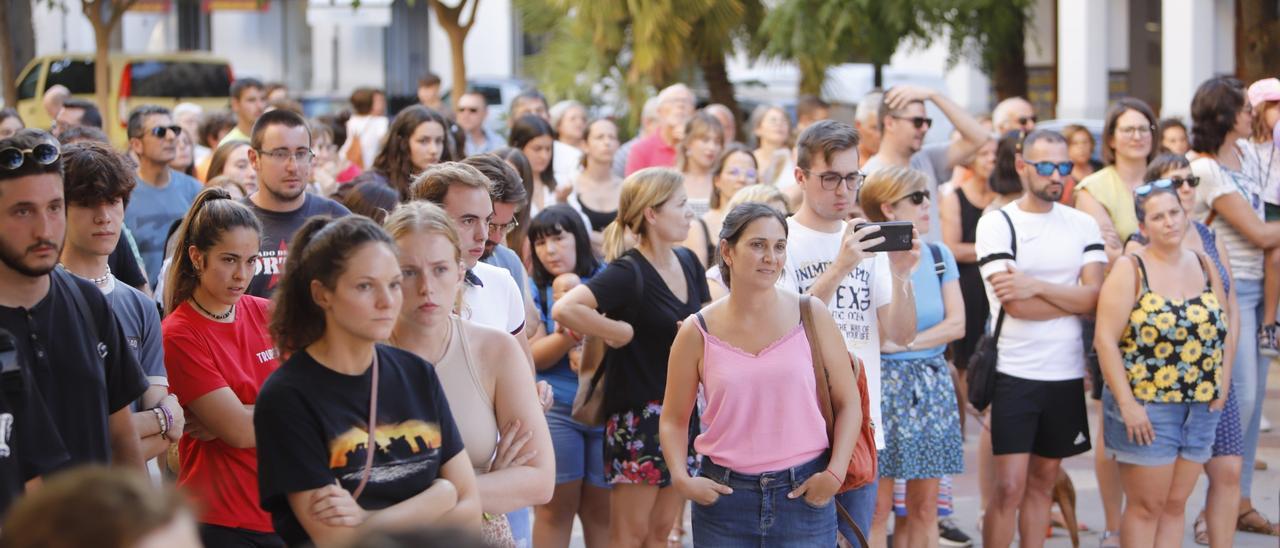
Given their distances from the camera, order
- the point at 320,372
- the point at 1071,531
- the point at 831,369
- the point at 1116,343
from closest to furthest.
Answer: the point at 320,372
the point at 831,369
the point at 1116,343
the point at 1071,531

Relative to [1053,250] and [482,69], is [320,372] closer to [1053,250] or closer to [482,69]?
[1053,250]

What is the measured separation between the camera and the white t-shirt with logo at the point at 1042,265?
659cm

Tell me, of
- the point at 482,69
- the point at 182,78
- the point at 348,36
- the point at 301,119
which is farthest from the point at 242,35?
the point at 301,119

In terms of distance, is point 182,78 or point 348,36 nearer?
point 182,78

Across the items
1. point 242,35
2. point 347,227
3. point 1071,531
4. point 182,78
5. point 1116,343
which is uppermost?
point 242,35

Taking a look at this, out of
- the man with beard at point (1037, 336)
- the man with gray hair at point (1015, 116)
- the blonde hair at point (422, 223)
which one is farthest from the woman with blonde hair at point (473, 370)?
the man with gray hair at point (1015, 116)

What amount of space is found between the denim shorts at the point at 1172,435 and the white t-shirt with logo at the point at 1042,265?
333 mm

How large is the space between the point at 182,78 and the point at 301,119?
21.2 meters

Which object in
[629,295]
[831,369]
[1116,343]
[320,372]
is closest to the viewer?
[320,372]

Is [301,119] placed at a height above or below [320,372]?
above

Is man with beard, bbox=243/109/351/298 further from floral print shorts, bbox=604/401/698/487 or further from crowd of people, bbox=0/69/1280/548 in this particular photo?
floral print shorts, bbox=604/401/698/487

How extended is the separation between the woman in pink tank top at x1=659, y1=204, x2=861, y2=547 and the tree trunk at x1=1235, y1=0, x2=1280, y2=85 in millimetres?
9727

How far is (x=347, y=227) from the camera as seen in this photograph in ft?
11.4

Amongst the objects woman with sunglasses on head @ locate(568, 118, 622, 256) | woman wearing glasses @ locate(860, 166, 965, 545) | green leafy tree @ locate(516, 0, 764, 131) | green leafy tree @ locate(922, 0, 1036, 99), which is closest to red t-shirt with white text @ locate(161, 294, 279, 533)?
woman wearing glasses @ locate(860, 166, 965, 545)
